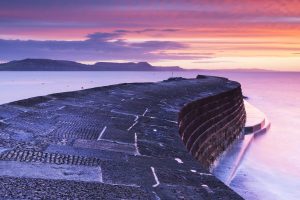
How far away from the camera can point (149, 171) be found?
4387mm

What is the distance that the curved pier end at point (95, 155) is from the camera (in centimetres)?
372

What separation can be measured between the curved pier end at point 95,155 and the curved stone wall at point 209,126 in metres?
1.60

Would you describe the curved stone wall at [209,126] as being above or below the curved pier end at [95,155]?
below

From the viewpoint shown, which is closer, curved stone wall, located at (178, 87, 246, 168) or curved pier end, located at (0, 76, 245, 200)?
curved pier end, located at (0, 76, 245, 200)

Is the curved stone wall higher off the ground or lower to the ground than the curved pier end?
lower

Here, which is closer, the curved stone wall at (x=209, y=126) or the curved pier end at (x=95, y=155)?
the curved pier end at (x=95, y=155)

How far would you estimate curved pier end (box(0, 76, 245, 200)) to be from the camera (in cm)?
372

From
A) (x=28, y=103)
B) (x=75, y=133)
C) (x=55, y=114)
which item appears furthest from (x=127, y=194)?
(x=28, y=103)

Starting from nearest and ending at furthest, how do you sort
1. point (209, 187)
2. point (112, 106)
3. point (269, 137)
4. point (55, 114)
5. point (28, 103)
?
point (209, 187) → point (55, 114) → point (28, 103) → point (112, 106) → point (269, 137)

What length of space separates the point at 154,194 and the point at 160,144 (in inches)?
83.7

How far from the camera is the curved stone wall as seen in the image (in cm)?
1099

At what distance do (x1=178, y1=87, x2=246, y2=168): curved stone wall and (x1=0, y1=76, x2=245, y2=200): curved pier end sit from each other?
63.0 inches

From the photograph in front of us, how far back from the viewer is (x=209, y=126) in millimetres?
14766

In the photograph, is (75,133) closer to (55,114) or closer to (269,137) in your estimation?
(55,114)
